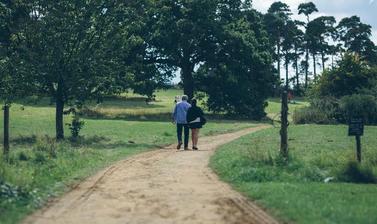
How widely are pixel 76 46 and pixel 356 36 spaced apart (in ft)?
275

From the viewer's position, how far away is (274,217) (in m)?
9.77

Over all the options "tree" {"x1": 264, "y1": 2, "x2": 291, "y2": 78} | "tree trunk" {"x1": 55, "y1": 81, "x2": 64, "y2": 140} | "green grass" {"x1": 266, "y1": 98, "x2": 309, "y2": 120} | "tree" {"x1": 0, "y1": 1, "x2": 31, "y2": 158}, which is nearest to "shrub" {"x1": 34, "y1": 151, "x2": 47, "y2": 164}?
"tree" {"x1": 0, "y1": 1, "x2": 31, "y2": 158}

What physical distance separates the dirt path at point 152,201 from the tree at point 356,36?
91.2 metres

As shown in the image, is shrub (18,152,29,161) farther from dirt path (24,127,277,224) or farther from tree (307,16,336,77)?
tree (307,16,336,77)

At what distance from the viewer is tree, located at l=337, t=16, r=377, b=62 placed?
101 m

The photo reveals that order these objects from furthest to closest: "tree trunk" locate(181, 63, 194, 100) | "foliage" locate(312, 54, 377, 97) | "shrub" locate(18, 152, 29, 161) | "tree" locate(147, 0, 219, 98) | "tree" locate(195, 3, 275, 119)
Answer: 1. "tree trunk" locate(181, 63, 194, 100)
2. "tree" locate(195, 3, 275, 119)
3. "tree" locate(147, 0, 219, 98)
4. "foliage" locate(312, 54, 377, 97)
5. "shrub" locate(18, 152, 29, 161)

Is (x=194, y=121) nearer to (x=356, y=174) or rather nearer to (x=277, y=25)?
(x=356, y=174)

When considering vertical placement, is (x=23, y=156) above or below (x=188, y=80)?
below

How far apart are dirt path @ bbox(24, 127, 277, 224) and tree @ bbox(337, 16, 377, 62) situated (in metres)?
91.2

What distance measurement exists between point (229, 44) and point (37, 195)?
41.2m

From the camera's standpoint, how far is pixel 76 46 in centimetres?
2762

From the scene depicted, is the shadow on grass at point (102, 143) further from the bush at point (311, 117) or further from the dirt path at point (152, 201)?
the bush at point (311, 117)

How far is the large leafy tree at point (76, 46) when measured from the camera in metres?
26.8

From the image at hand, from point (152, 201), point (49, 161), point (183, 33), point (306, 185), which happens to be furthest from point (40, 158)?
point (183, 33)
